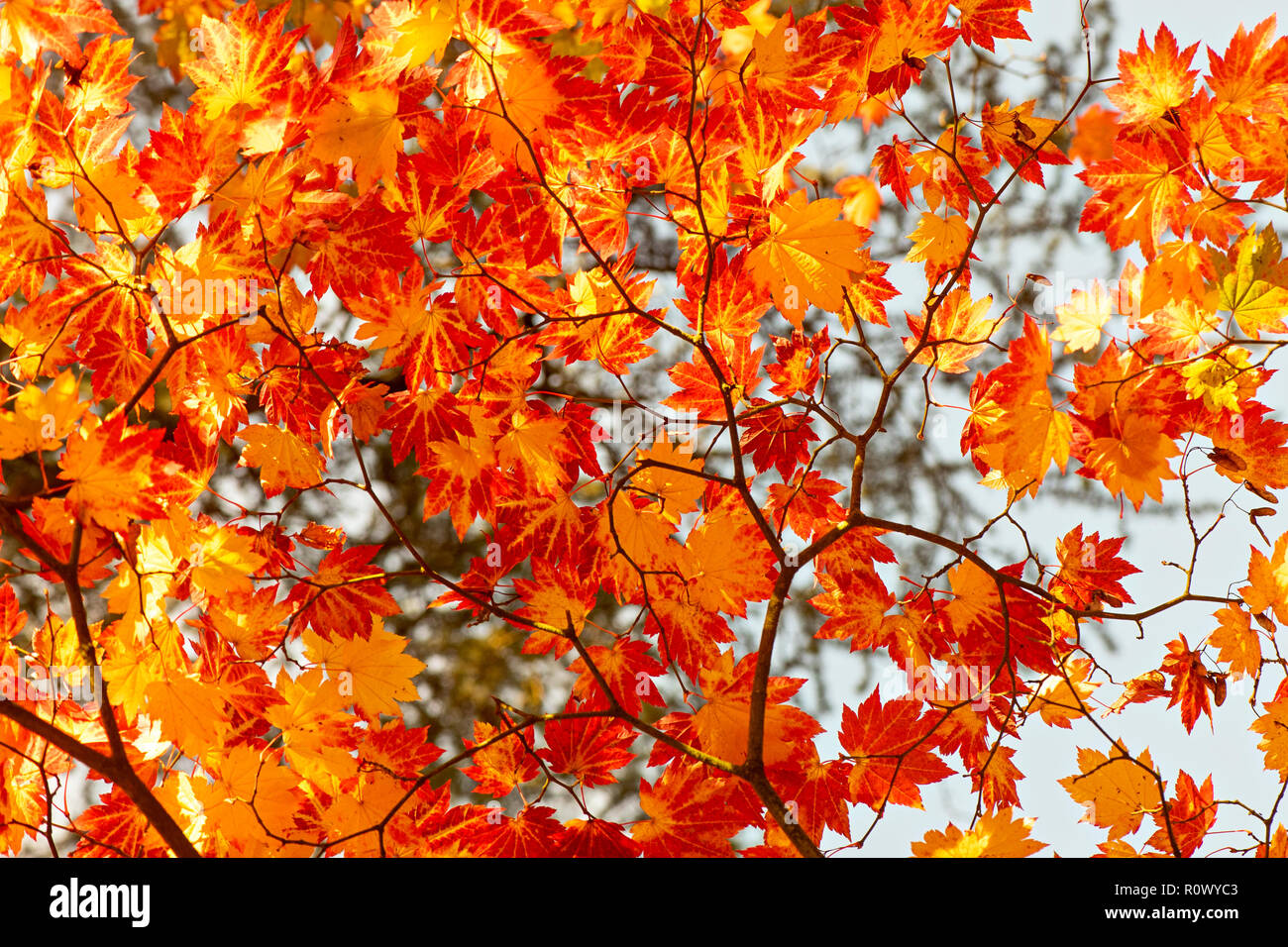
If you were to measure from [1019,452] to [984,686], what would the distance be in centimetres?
30

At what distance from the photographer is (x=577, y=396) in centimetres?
119

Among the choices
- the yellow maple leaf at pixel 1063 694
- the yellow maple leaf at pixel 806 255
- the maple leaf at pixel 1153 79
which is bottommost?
the yellow maple leaf at pixel 1063 694

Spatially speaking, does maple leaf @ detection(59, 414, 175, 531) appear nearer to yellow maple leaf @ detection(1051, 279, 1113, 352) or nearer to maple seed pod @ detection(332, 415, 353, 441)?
maple seed pod @ detection(332, 415, 353, 441)

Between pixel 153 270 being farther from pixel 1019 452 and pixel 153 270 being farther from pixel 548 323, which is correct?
pixel 1019 452

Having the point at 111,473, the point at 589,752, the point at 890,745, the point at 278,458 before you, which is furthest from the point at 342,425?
the point at 890,745

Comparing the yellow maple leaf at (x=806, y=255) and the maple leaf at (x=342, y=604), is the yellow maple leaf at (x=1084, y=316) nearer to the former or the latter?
the yellow maple leaf at (x=806, y=255)

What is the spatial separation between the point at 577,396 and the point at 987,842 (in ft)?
2.16

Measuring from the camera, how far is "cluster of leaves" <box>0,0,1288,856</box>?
3.42 ft

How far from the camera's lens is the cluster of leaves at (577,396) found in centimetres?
104

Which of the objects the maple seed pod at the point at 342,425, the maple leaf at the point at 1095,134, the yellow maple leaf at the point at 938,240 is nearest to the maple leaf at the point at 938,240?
the yellow maple leaf at the point at 938,240

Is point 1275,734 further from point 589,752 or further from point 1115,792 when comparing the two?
point 589,752

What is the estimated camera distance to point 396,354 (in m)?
1.12

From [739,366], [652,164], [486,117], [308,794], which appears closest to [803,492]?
[739,366]
